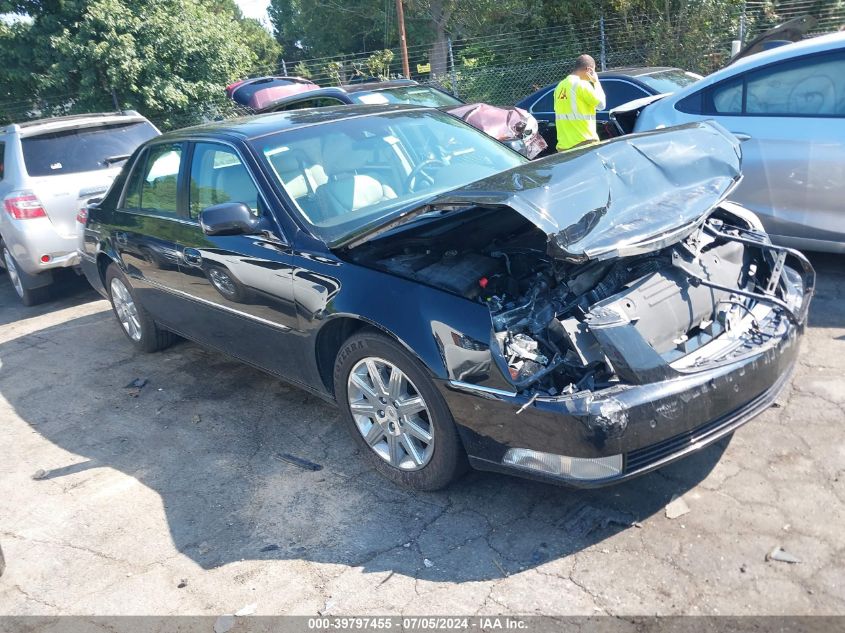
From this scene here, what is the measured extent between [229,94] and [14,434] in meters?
12.4

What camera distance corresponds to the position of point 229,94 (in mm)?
16094

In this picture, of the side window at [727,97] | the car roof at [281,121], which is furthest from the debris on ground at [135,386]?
the side window at [727,97]

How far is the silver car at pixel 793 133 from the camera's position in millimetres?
5230

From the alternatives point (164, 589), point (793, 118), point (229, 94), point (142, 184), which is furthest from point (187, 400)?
point (229, 94)

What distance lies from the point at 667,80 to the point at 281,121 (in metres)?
6.41

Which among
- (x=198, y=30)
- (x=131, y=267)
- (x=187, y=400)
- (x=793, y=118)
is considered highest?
(x=198, y=30)

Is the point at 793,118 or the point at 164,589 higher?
the point at 793,118

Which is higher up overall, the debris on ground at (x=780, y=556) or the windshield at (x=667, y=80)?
the windshield at (x=667, y=80)

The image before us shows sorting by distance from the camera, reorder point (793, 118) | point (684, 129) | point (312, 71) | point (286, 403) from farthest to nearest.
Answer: point (312, 71)
point (793, 118)
point (286, 403)
point (684, 129)

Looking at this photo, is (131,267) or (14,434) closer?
(14,434)

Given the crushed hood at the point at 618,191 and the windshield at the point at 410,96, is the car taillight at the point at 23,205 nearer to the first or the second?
the windshield at the point at 410,96

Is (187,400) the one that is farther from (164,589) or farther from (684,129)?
(684,129)

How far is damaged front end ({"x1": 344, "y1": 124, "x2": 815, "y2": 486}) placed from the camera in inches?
117

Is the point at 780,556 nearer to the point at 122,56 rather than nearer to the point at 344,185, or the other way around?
the point at 344,185
